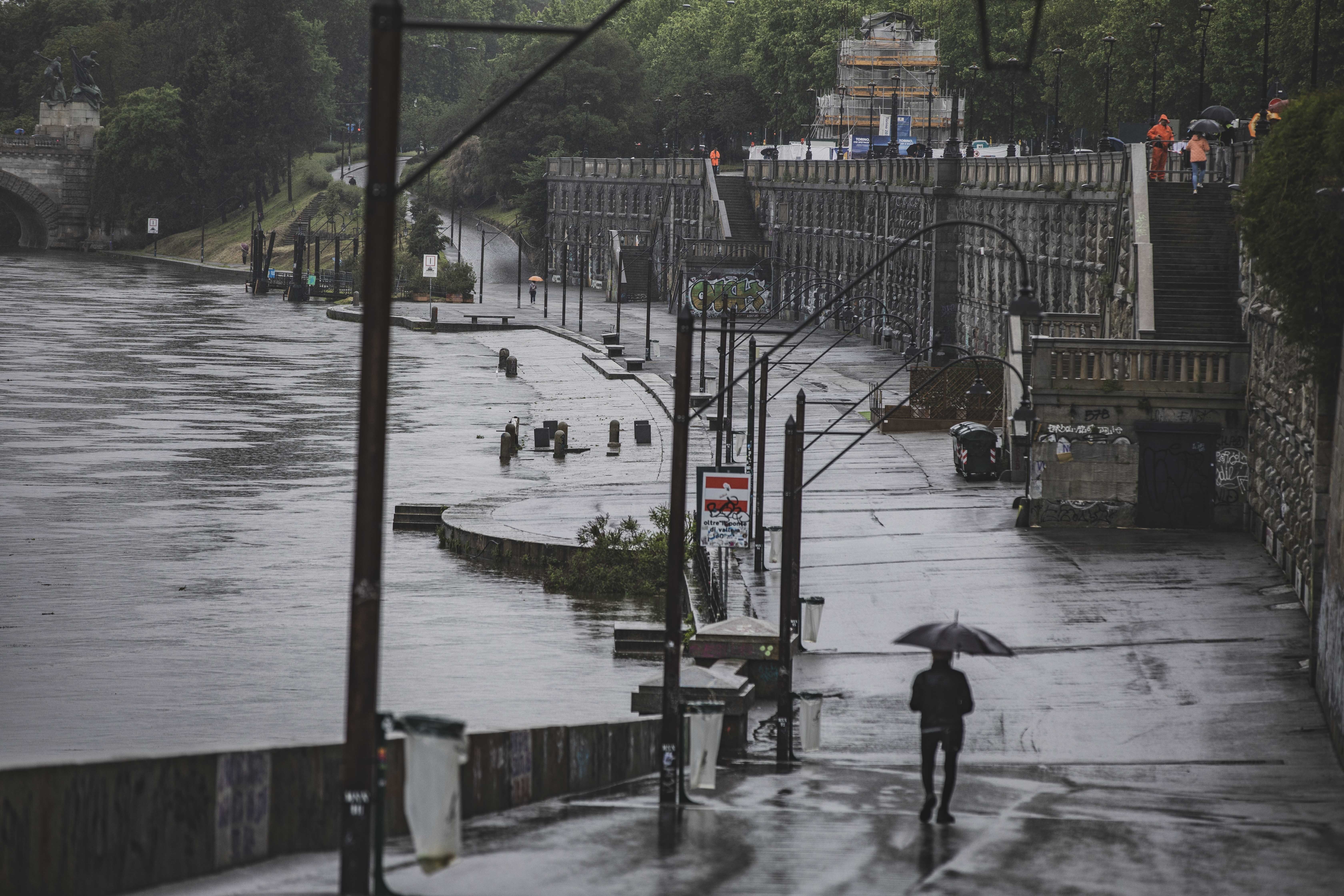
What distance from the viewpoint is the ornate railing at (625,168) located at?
13125 cm

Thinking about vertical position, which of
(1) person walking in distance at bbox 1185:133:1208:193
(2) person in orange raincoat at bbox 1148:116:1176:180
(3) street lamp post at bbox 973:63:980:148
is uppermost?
(3) street lamp post at bbox 973:63:980:148

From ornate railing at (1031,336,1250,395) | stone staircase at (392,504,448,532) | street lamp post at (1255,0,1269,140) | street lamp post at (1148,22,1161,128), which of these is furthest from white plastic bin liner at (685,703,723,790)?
street lamp post at (1148,22,1161,128)

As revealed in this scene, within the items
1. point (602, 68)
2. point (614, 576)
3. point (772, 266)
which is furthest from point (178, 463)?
point (602, 68)

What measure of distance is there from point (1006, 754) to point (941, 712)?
7.48 m

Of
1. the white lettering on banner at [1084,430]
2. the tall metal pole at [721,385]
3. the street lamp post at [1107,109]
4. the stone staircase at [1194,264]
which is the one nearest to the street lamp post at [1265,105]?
the stone staircase at [1194,264]

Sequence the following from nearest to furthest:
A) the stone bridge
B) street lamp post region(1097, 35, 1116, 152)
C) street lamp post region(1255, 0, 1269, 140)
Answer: street lamp post region(1255, 0, 1269, 140), street lamp post region(1097, 35, 1116, 152), the stone bridge

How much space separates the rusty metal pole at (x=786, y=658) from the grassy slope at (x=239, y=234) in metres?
153

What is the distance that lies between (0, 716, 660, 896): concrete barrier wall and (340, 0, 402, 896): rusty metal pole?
2.01 metres

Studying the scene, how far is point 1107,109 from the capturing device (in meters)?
80.8

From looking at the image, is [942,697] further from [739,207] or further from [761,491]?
[739,207]

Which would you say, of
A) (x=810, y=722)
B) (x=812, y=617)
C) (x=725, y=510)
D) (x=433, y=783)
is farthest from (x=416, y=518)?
(x=433, y=783)

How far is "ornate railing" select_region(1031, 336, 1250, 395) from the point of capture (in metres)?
41.6

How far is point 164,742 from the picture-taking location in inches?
1147

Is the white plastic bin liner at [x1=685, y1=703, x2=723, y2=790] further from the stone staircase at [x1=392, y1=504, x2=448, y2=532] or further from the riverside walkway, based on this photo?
the stone staircase at [x1=392, y1=504, x2=448, y2=532]
